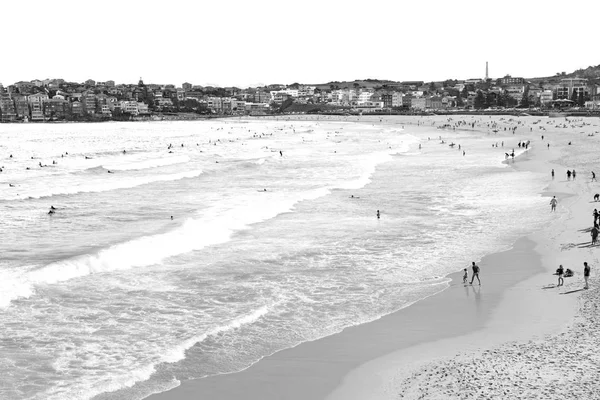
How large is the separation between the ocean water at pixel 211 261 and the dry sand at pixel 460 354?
0.60 meters

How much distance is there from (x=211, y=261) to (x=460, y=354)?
9.34 m

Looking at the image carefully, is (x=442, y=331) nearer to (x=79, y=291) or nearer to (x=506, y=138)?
(x=79, y=291)

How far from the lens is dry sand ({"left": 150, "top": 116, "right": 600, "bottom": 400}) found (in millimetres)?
10031

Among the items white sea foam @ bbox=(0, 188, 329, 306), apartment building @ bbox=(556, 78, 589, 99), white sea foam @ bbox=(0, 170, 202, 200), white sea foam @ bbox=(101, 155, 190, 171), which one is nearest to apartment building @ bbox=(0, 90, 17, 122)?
white sea foam @ bbox=(101, 155, 190, 171)

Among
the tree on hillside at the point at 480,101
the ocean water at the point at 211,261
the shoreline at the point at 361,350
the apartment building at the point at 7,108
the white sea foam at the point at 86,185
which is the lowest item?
the shoreline at the point at 361,350

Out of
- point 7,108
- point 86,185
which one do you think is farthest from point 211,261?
point 7,108

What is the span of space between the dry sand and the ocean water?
60cm

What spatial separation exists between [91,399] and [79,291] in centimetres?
630

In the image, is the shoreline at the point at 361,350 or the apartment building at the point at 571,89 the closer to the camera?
the shoreline at the point at 361,350

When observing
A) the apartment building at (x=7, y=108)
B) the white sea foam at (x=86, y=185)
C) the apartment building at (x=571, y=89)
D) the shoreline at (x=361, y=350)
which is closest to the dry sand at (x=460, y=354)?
the shoreline at (x=361, y=350)

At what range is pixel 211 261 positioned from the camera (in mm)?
18984

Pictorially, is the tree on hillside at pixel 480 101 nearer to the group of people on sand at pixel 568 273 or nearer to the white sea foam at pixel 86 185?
the white sea foam at pixel 86 185

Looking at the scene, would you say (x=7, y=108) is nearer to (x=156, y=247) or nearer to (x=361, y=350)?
(x=156, y=247)

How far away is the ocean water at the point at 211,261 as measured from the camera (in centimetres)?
1191
